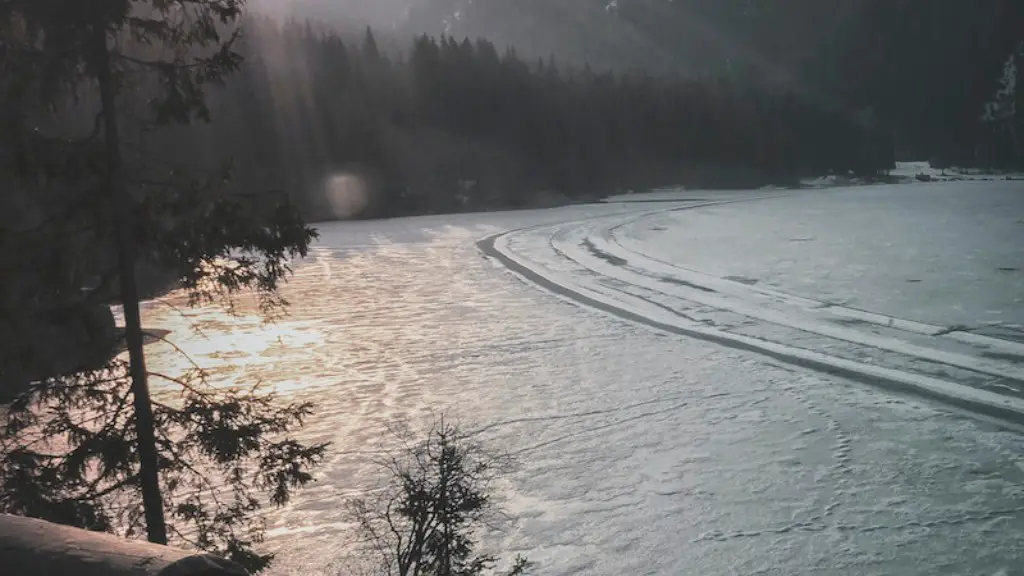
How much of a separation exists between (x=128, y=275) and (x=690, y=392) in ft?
25.4

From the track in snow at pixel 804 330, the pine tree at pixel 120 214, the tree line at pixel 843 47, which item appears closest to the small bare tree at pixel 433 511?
the pine tree at pixel 120 214

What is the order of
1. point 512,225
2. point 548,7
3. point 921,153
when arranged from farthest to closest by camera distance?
point 548,7 < point 921,153 < point 512,225

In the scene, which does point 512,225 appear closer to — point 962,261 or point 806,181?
point 962,261

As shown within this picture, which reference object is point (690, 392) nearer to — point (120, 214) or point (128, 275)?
point (128, 275)

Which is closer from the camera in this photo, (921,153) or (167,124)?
(167,124)

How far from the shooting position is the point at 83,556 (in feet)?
8.45

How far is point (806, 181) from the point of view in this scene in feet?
275

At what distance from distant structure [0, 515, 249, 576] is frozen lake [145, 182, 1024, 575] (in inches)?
144

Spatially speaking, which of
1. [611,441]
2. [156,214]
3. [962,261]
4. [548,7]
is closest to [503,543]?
[611,441]

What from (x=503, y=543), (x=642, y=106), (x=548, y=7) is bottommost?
(x=503, y=543)

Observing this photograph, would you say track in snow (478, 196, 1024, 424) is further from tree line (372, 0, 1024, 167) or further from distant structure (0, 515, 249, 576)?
tree line (372, 0, 1024, 167)

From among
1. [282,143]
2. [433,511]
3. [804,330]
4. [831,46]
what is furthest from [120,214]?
[831,46]

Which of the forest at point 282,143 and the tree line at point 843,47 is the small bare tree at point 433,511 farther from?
the tree line at point 843,47

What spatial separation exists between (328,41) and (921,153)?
9296cm
